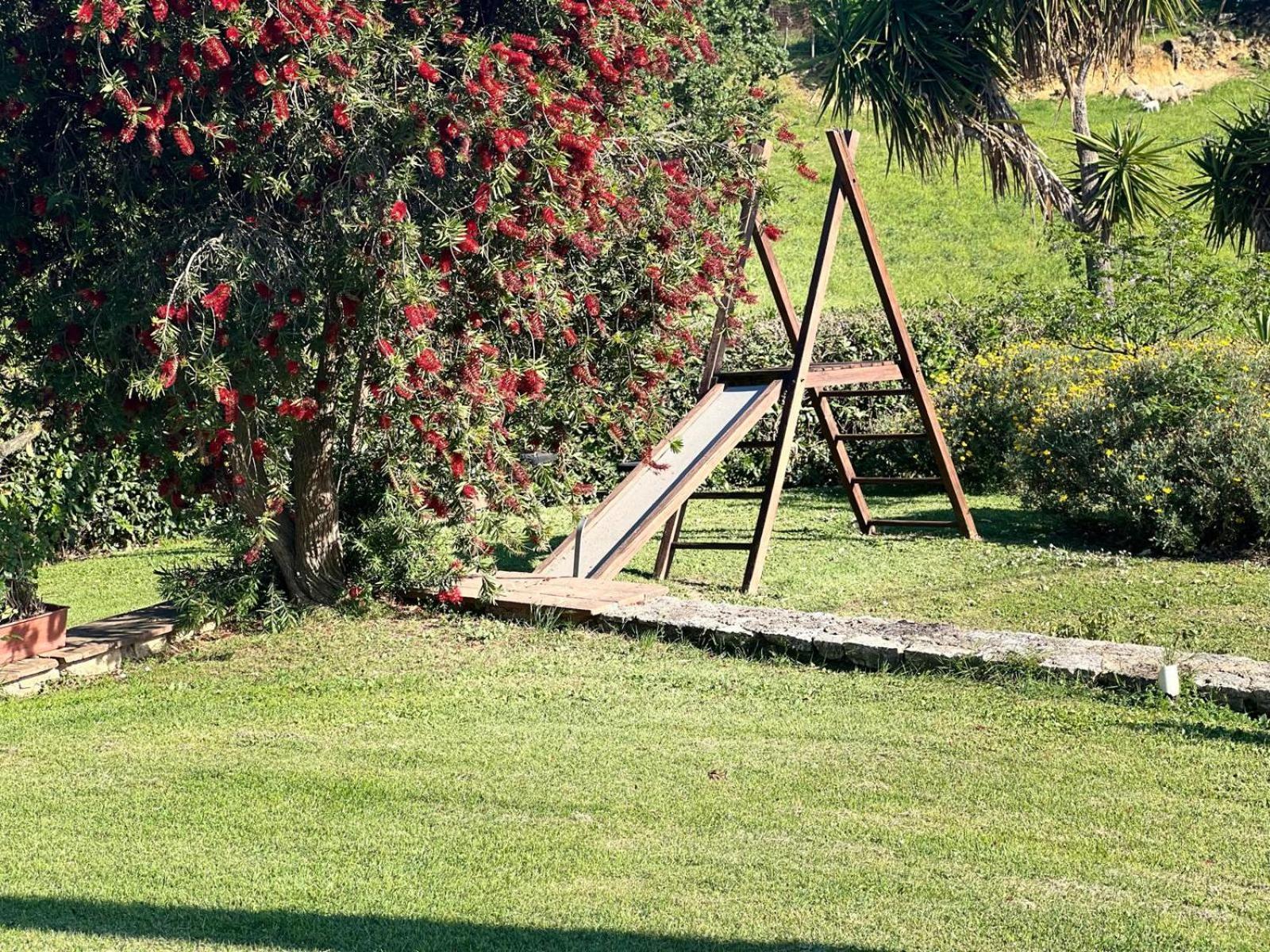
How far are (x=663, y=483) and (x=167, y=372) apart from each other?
417cm

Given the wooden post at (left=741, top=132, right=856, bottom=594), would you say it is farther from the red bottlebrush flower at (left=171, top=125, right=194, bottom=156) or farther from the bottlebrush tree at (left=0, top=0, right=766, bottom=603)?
the red bottlebrush flower at (left=171, top=125, right=194, bottom=156)

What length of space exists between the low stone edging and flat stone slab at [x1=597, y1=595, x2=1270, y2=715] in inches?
97.3

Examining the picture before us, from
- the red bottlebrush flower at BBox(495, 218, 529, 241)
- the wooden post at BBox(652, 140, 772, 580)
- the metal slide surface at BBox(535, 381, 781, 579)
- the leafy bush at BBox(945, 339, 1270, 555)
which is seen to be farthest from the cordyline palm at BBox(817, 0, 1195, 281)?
the red bottlebrush flower at BBox(495, 218, 529, 241)

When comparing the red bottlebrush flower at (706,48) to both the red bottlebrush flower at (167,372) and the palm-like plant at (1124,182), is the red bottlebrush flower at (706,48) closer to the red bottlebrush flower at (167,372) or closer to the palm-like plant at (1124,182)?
the red bottlebrush flower at (167,372)

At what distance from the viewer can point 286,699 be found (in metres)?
6.19

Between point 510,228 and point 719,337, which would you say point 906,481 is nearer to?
point 719,337

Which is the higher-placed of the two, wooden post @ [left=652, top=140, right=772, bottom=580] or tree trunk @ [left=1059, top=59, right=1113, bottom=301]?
tree trunk @ [left=1059, top=59, right=1113, bottom=301]

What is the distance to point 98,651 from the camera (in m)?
6.99

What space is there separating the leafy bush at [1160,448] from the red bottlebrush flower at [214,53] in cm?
720

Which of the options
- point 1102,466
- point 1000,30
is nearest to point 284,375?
point 1102,466

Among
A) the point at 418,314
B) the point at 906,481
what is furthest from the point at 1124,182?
the point at 418,314

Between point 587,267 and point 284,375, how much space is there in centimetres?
185

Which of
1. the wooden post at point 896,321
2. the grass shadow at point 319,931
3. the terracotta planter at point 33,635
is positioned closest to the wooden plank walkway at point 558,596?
the terracotta planter at point 33,635

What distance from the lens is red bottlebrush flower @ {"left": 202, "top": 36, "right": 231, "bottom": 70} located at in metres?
5.29
